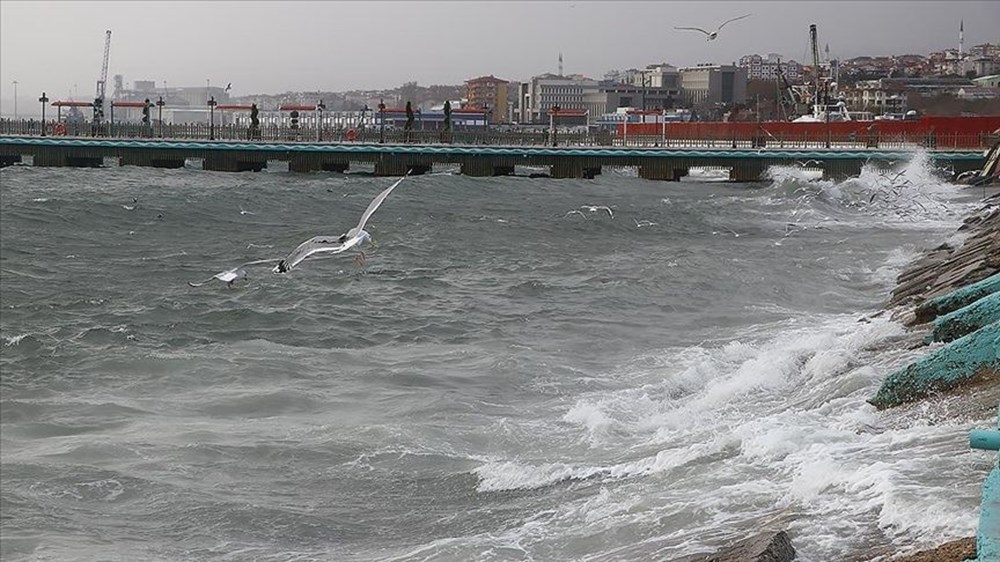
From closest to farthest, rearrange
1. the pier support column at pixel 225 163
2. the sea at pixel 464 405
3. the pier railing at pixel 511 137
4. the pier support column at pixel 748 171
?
the sea at pixel 464 405 → the pier support column at pixel 748 171 → the pier support column at pixel 225 163 → the pier railing at pixel 511 137

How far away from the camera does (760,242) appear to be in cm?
3194

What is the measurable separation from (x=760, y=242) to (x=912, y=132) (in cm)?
3489

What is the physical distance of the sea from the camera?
8.67 m

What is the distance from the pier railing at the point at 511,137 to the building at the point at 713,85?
100273 millimetres

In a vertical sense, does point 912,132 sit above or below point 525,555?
above

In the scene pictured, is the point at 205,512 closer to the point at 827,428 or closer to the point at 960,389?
the point at 827,428

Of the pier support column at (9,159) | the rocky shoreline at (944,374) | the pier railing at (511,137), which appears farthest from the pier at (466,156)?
the rocky shoreline at (944,374)

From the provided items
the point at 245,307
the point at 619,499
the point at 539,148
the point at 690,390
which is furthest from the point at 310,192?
the point at 619,499

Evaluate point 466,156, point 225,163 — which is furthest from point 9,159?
point 466,156

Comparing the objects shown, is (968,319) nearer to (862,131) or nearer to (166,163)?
(166,163)

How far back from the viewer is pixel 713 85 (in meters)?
170

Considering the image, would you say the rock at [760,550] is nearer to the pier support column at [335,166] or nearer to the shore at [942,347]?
the shore at [942,347]

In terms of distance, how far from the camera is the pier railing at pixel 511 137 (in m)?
60.7

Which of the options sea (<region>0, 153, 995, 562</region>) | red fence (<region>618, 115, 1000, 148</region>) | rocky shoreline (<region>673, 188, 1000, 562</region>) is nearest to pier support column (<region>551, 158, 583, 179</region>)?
red fence (<region>618, 115, 1000, 148</region>)
